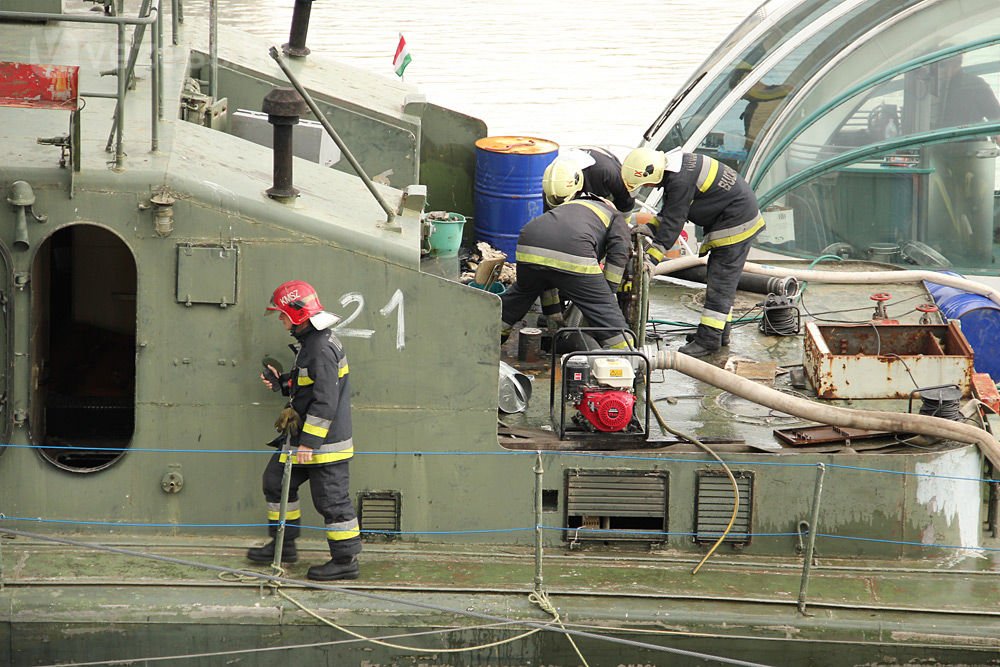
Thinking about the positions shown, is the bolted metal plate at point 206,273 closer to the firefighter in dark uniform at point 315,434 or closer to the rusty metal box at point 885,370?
the firefighter in dark uniform at point 315,434

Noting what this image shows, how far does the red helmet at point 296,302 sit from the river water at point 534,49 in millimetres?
14412

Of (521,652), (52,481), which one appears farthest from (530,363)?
(52,481)

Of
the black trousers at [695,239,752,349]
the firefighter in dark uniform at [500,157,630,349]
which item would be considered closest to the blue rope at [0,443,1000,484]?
the firefighter in dark uniform at [500,157,630,349]

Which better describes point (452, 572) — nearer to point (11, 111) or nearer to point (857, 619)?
point (857, 619)

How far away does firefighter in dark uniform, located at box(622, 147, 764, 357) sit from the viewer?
27.7 feet

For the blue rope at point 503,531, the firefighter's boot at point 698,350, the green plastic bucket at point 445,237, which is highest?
the green plastic bucket at point 445,237

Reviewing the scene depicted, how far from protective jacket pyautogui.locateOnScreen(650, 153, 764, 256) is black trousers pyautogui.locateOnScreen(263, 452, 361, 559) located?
302 cm

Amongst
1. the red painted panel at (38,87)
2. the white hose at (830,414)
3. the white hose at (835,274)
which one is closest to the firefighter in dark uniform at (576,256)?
the white hose at (830,414)

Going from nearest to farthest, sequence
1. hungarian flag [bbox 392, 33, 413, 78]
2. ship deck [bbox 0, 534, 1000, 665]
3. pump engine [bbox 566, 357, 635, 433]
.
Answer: ship deck [bbox 0, 534, 1000, 665]
pump engine [bbox 566, 357, 635, 433]
hungarian flag [bbox 392, 33, 413, 78]

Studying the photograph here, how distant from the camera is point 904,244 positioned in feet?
50.2

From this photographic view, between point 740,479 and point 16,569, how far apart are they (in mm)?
3251

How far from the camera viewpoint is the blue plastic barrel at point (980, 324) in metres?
8.93

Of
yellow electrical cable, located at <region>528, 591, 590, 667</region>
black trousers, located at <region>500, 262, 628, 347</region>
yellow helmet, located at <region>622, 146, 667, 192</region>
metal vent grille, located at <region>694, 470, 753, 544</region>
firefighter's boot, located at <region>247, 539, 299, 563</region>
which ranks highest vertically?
yellow helmet, located at <region>622, 146, 667, 192</region>

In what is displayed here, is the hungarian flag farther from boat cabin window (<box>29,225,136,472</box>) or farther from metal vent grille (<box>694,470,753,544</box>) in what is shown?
metal vent grille (<box>694,470,753,544</box>)
